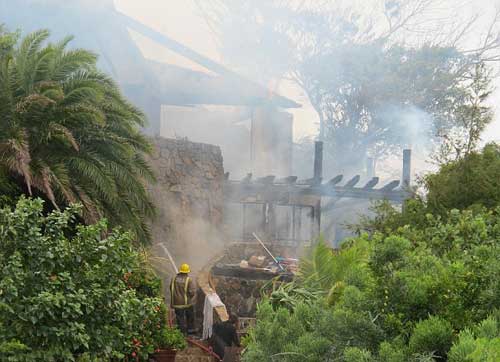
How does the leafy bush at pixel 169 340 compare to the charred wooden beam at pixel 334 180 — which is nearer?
the leafy bush at pixel 169 340

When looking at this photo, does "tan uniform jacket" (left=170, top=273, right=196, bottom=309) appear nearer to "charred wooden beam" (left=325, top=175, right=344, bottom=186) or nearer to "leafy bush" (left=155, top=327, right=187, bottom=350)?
"leafy bush" (left=155, top=327, right=187, bottom=350)

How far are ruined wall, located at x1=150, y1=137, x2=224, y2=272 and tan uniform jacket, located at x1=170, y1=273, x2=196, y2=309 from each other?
10.4ft

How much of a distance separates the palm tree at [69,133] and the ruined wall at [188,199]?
16.0 feet

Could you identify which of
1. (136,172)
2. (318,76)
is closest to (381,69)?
(318,76)

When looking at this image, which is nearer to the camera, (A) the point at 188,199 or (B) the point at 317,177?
(A) the point at 188,199

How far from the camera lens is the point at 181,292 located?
12789mm

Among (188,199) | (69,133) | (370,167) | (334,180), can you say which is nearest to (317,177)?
(334,180)

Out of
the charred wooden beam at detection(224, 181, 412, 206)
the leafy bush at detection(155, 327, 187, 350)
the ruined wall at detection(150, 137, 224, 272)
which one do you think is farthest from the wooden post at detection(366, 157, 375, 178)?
the leafy bush at detection(155, 327, 187, 350)

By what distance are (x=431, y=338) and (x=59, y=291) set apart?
8.93ft

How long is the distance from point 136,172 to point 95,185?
129cm

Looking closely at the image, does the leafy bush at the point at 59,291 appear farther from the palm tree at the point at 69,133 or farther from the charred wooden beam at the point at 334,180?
the charred wooden beam at the point at 334,180

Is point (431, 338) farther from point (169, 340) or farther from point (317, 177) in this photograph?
point (317, 177)

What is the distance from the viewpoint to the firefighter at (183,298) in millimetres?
12758

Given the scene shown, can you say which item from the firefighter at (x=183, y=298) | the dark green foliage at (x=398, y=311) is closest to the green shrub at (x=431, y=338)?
the dark green foliage at (x=398, y=311)
